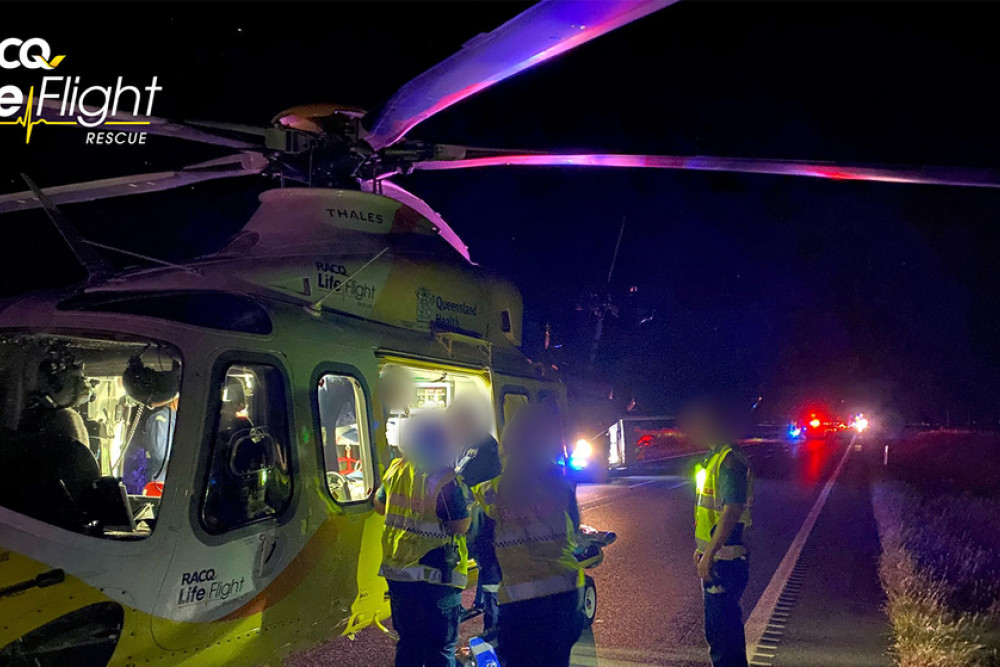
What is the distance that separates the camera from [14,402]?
12.7 ft

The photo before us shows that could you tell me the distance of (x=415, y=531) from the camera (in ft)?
14.1

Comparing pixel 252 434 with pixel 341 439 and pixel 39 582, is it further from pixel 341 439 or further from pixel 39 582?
pixel 341 439

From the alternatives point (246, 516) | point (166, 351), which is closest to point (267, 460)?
point (246, 516)

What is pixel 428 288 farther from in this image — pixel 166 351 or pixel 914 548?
pixel 914 548

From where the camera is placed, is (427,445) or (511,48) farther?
(427,445)

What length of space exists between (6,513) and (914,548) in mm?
9790

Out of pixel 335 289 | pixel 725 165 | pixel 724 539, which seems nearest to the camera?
pixel 724 539

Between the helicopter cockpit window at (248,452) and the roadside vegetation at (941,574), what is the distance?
15.5 feet

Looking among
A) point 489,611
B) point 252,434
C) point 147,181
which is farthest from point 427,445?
point 147,181

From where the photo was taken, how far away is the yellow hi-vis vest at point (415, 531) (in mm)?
4270

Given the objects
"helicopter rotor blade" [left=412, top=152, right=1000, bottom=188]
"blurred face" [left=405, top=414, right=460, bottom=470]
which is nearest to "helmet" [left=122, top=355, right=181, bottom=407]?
"blurred face" [left=405, top=414, right=460, bottom=470]

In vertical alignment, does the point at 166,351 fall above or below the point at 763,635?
above

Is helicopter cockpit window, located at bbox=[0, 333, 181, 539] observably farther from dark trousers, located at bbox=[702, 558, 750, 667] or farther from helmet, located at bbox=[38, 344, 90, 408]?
dark trousers, located at bbox=[702, 558, 750, 667]

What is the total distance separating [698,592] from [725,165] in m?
4.71
